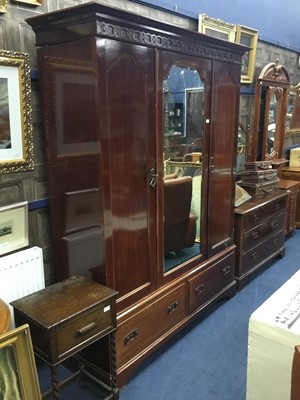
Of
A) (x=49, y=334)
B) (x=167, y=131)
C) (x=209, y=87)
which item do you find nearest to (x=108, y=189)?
(x=167, y=131)

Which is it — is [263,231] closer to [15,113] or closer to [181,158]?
[181,158]

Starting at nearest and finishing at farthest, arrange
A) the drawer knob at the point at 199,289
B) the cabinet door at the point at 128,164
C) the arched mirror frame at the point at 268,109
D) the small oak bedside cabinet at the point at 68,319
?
the small oak bedside cabinet at the point at 68,319 < the cabinet door at the point at 128,164 < the drawer knob at the point at 199,289 < the arched mirror frame at the point at 268,109

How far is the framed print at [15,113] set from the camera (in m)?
1.81

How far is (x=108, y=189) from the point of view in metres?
1.80

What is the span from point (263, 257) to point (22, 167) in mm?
2534

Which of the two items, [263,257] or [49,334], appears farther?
[263,257]

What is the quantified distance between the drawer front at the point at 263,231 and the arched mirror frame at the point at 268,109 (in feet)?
2.62

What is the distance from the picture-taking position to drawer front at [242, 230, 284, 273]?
325 centimetres

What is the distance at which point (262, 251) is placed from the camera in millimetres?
3484

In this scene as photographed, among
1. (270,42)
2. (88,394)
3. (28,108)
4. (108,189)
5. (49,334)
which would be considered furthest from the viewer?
(270,42)

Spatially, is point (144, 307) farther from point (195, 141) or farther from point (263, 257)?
point (263, 257)

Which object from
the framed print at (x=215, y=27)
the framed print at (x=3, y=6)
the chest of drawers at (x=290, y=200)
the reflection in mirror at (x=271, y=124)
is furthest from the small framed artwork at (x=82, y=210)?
the reflection in mirror at (x=271, y=124)

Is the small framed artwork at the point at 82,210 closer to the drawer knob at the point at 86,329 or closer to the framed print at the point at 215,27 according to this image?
the drawer knob at the point at 86,329

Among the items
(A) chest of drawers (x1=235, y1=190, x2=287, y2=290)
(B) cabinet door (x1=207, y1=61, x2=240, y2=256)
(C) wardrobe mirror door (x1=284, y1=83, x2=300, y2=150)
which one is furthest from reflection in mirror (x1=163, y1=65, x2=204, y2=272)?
(C) wardrobe mirror door (x1=284, y1=83, x2=300, y2=150)
